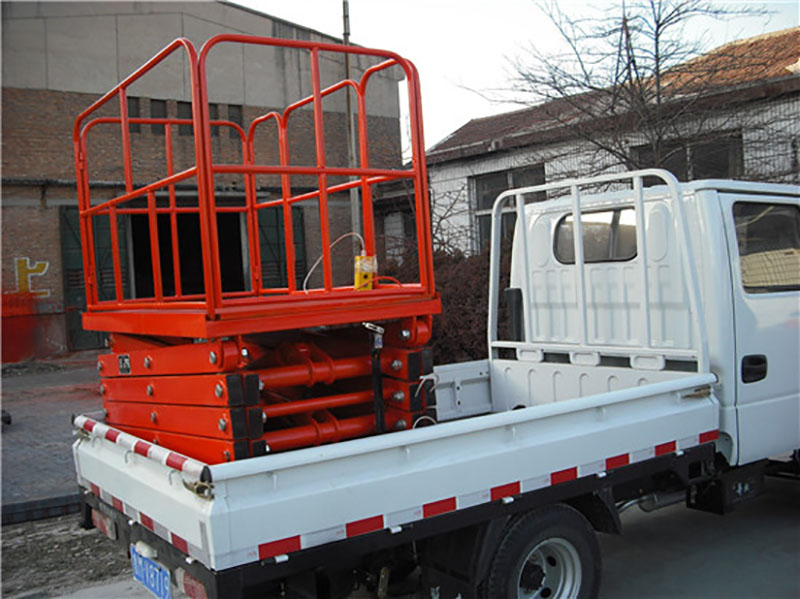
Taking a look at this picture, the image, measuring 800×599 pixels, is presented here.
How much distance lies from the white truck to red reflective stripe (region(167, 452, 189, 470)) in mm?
12

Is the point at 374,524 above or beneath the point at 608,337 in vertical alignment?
beneath

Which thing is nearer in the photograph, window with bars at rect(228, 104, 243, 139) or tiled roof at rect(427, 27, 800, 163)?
tiled roof at rect(427, 27, 800, 163)

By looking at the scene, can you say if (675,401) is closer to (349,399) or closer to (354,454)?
(349,399)

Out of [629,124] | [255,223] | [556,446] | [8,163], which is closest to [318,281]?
[8,163]

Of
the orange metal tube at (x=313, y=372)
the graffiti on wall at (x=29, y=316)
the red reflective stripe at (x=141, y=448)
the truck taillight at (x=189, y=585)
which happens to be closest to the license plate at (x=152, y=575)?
the truck taillight at (x=189, y=585)

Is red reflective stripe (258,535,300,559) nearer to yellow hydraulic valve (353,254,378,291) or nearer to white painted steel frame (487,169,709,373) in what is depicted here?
yellow hydraulic valve (353,254,378,291)

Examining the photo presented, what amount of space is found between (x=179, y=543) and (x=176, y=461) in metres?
0.32

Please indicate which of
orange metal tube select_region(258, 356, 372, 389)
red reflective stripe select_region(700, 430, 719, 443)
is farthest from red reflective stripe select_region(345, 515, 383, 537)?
red reflective stripe select_region(700, 430, 719, 443)

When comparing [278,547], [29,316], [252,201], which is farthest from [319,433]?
[29,316]

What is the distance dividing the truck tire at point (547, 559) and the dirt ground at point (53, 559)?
244 centimetres

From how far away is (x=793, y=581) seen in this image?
14.5 ft

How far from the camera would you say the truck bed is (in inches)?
107

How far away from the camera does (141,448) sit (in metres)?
3.33

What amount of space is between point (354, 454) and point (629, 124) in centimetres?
855
